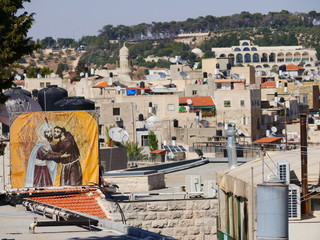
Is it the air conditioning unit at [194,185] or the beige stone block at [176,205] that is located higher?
the air conditioning unit at [194,185]

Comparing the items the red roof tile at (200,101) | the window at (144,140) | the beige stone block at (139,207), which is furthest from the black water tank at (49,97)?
the red roof tile at (200,101)

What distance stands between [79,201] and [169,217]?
6.63 feet

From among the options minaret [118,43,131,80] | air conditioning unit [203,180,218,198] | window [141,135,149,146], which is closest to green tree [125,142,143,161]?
window [141,135,149,146]

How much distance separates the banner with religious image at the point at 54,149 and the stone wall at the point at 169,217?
2.50m

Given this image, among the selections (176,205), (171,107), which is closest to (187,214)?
(176,205)

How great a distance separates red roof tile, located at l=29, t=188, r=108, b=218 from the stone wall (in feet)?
1.47

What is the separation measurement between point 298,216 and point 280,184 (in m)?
A: 5.15

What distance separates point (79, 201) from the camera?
2122 cm

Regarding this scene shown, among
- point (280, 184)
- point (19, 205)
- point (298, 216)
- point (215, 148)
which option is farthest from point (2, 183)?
point (215, 148)

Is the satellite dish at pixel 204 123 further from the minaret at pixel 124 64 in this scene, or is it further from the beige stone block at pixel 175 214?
the beige stone block at pixel 175 214

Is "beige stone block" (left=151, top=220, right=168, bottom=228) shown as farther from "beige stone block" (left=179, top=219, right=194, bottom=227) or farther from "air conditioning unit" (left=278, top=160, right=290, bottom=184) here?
"air conditioning unit" (left=278, top=160, right=290, bottom=184)

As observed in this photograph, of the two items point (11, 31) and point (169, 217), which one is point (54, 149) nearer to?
point (169, 217)

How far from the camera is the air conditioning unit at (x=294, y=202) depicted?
17.1m

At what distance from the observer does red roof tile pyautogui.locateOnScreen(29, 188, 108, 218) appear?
20.3 meters
